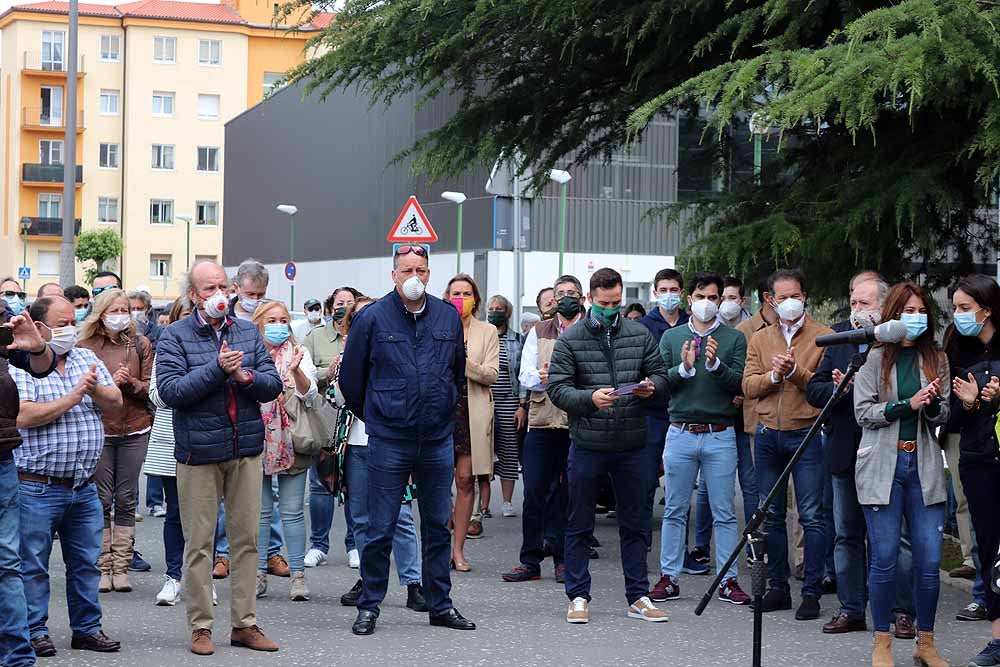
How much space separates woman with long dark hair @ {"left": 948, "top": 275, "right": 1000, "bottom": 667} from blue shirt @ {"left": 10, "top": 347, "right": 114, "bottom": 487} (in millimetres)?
4440

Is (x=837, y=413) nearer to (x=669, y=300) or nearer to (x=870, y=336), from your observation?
(x=870, y=336)

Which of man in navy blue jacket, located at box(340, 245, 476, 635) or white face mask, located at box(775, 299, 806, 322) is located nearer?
man in navy blue jacket, located at box(340, 245, 476, 635)

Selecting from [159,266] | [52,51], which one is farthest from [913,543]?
[52,51]

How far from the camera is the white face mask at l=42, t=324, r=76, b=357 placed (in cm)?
776

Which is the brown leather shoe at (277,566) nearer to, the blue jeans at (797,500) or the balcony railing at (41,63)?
the blue jeans at (797,500)

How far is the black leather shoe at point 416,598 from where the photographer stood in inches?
365

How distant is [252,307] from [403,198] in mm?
48143

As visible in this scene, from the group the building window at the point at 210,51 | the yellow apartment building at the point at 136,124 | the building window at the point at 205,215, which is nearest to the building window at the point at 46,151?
the yellow apartment building at the point at 136,124

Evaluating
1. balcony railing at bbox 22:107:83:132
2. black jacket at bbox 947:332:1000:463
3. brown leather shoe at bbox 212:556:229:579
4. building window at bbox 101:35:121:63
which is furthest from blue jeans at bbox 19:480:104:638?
building window at bbox 101:35:121:63

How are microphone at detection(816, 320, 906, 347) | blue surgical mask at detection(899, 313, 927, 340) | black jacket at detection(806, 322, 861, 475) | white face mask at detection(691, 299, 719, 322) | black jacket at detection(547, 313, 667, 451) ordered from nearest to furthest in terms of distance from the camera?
microphone at detection(816, 320, 906, 347) → blue surgical mask at detection(899, 313, 927, 340) → black jacket at detection(806, 322, 861, 475) → black jacket at detection(547, 313, 667, 451) → white face mask at detection(691, 299, 719, 322)

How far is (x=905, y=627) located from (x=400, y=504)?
2900mm

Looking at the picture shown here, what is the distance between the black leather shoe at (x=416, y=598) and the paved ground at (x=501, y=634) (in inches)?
2.4

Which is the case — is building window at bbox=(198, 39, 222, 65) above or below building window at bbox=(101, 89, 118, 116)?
above

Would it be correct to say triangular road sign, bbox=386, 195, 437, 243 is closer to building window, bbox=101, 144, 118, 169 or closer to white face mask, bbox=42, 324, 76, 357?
white face mask, bbox=42, 324, 76, 357
